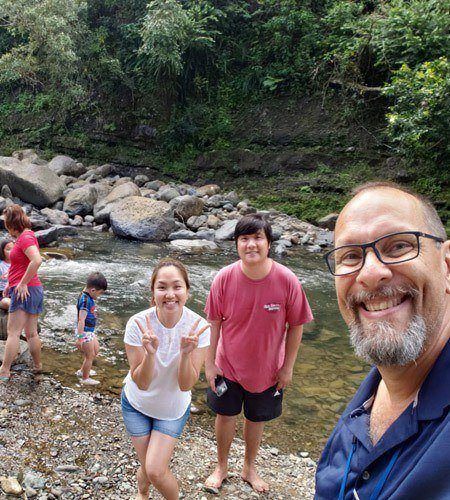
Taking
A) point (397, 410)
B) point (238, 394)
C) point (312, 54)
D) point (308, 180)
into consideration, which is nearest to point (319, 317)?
point (238, 394)

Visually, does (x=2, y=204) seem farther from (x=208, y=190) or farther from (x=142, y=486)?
(x=142, y=486)

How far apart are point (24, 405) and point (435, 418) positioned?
3.80 meters

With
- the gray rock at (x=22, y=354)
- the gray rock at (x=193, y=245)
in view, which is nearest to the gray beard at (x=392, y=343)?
the gray rock at (x=22, y=354)

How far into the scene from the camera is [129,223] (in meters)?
12.3

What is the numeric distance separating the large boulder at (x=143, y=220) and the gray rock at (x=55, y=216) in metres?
1.56

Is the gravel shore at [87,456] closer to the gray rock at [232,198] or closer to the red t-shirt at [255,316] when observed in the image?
the red t-shirt at [255,316]

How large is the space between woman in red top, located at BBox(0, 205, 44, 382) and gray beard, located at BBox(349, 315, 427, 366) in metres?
3.67

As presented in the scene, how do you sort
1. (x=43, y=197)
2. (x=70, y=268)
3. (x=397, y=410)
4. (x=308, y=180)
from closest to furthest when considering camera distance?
(x=397, y=410) → (x=70, y=268) → (x=43, y=197) → (x=308, y=180)

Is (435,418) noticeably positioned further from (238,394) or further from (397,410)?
(238,394)

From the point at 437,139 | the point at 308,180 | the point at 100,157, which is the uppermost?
the point at 437,139

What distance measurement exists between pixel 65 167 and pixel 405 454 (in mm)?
18576

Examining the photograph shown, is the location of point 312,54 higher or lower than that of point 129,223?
higher

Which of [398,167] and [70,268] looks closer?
[70,268]

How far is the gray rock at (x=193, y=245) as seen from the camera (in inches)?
456
